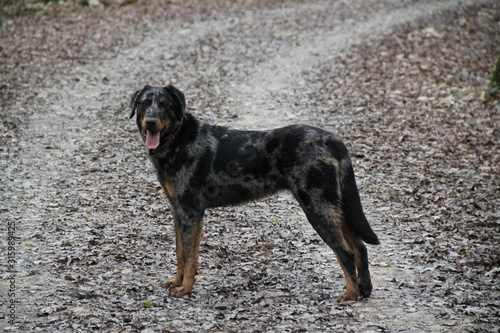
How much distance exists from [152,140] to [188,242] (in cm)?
137

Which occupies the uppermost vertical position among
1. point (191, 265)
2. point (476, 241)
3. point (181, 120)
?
point (181, 120)

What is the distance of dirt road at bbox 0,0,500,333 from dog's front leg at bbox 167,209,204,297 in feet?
0.58

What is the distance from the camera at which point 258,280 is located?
688 cm

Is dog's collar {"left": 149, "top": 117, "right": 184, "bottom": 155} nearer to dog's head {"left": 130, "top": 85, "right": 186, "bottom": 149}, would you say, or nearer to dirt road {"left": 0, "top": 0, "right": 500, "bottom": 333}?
dog's head {"left": 130, "top": 85, "right": 186, "bottom": 149}

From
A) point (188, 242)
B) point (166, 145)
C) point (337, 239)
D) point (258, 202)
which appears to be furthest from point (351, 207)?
point (258, 202)

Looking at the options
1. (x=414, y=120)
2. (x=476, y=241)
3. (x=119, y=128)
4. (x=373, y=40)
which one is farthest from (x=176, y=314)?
(x=373, y=40)

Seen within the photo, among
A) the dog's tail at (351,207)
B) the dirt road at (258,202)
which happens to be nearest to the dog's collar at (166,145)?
the dirt road at (258,202)

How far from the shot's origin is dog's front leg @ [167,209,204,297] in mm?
6453

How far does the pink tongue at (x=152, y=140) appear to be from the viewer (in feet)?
21.3

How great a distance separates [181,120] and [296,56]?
12.8 meters

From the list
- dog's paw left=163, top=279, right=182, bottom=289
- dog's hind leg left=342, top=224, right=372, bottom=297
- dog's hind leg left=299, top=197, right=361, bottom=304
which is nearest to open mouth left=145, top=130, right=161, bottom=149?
dog's paw left=163, top=279, right=182, bottom=289

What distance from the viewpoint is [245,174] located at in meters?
6.58

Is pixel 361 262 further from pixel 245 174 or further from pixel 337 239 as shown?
pixel 245 174

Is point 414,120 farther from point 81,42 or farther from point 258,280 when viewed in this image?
point 81,42
